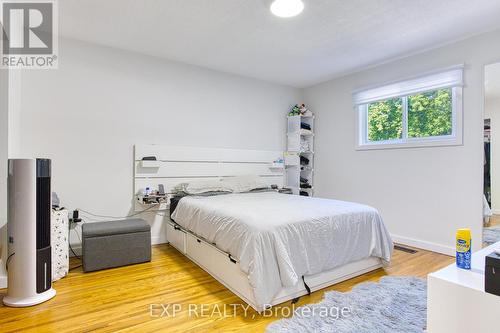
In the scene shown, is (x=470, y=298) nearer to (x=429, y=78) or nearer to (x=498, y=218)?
(x=498, y=218)

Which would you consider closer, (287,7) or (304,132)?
(287,7)

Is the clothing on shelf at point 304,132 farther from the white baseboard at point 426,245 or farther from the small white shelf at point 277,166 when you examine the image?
the white baseboard at point 426,245

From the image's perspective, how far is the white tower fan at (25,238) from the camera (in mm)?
2066

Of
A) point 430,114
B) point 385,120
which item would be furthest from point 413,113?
point 385,120

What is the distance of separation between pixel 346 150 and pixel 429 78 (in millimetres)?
1513

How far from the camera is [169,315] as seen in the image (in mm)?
1964

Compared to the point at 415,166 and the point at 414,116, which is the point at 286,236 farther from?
the point at 414,116

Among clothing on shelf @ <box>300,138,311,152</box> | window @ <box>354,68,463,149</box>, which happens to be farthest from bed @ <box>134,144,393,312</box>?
clothing on shelf @ <box>300,138,311,152</box>

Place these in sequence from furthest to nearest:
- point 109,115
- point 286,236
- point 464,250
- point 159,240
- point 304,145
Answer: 1. point 304,145
2. point 159,240
3. point 109,115
4. point 286,236
5. point 464,250

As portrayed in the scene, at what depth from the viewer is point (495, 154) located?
9.32 ft

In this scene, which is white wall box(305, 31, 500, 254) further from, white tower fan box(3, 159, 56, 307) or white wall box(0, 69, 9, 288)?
white wall box(0, 69, 9, 288)

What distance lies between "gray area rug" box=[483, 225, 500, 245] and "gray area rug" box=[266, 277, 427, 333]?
1.09m

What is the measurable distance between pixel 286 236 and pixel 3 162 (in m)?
2.54

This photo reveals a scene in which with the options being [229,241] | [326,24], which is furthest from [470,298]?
[326,24]
